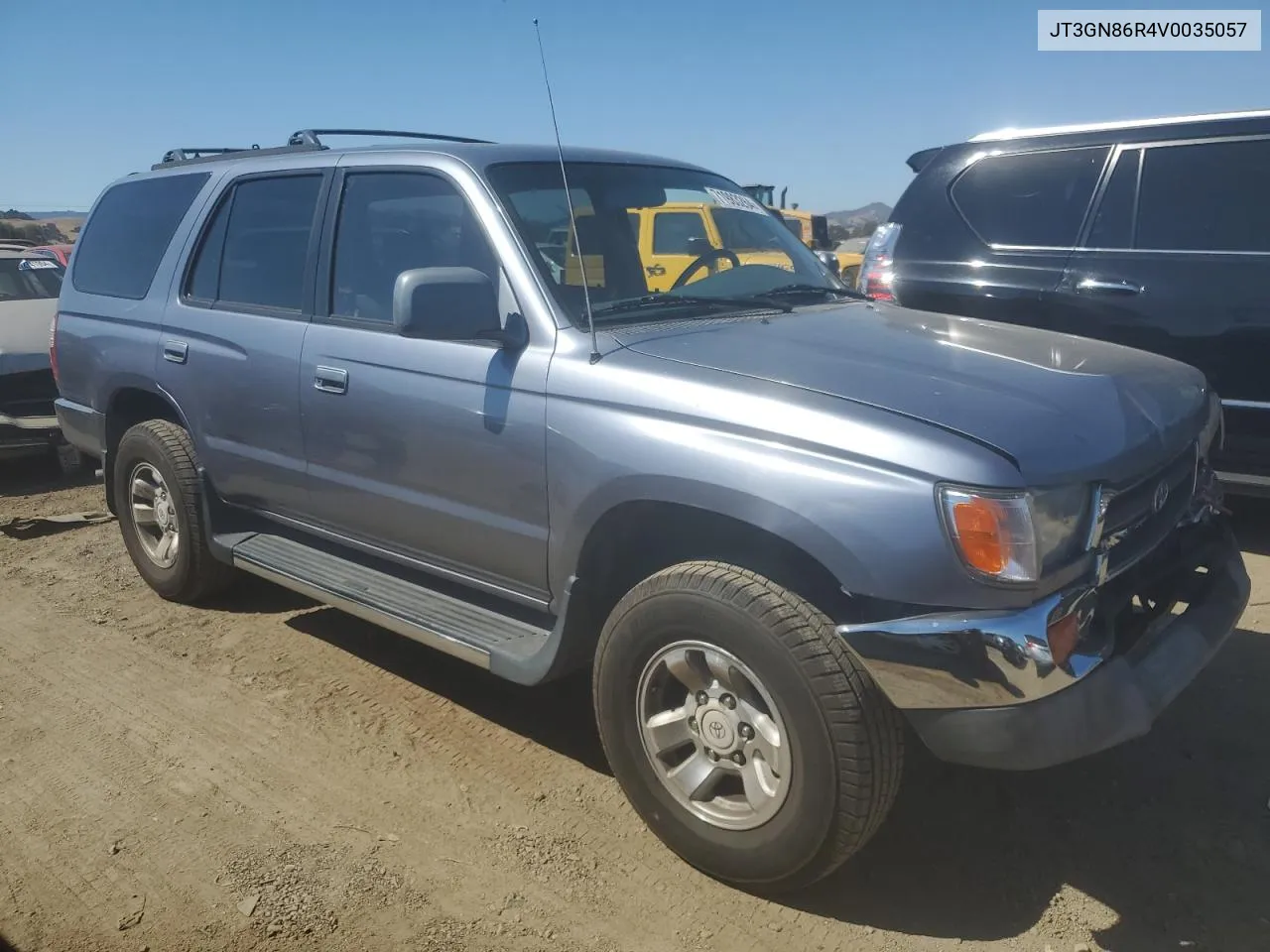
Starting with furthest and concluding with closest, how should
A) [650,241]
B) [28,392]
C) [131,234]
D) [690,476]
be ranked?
1. [28,392]
2. [131,234]
3. [650,241]
4. [690,476]

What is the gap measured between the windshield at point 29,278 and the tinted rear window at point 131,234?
410 centimetres

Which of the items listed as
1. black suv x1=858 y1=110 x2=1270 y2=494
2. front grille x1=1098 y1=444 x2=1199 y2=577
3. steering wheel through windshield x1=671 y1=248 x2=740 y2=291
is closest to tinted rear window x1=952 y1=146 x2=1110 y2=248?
black suv x1=858 y1=110 x2=1270 y2=494

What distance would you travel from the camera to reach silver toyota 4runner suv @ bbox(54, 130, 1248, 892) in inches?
92.2

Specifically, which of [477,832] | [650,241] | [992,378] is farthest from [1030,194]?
[477,832]

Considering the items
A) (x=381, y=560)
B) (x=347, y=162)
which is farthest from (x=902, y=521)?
(x=347, y=162)

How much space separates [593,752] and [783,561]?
Answer: 3.94ft

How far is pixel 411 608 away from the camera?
3.50 meters

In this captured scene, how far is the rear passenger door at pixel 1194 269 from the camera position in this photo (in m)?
4.78

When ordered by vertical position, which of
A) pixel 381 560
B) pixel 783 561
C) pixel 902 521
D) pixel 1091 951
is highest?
pixel 902 521

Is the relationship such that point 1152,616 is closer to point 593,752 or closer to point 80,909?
point 593,752

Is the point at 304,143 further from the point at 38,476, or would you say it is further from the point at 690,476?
the point at 38,476

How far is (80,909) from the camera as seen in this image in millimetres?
2752

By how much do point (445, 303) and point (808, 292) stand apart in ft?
4.86

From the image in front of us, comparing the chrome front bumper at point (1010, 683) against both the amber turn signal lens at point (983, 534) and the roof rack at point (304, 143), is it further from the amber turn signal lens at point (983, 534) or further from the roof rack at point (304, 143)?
the roof rack at point (304, 143)
